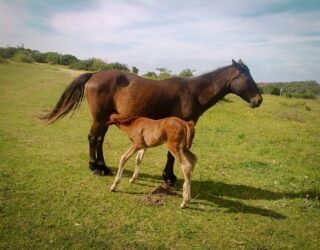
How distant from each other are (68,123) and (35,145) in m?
4.42

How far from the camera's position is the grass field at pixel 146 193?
5.35m

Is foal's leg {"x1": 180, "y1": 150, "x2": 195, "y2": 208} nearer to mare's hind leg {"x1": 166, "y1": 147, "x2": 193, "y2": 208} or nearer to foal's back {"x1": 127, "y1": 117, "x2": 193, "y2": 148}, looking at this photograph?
mare's hind leg {"x1": 166, "y1": 147, "x2": 193, "y2": 208}

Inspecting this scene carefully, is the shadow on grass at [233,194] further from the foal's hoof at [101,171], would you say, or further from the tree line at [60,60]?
the tree line at [60,60]

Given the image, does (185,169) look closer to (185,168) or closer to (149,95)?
(185,168)

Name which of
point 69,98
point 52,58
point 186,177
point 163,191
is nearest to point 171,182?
point 163,191

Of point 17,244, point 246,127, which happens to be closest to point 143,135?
point 17,244

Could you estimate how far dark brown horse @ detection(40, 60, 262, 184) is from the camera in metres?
7.61

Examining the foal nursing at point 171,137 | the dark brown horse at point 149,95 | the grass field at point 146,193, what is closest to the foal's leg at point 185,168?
the foal nursing at point 171,137

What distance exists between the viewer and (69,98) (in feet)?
27.1

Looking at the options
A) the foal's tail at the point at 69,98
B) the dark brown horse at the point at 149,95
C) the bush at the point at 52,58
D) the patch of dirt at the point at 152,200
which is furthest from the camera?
the bush at the point at 52,58

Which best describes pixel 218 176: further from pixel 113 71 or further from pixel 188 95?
pixel 113 71

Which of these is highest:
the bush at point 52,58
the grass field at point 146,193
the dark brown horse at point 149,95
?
the bush at point 52,58

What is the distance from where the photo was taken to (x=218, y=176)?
9.07 metres

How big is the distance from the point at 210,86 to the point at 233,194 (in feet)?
8.75
